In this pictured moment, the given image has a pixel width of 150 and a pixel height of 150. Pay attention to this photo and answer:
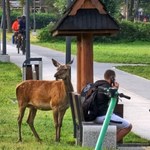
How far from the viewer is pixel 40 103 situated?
12742 millimetres

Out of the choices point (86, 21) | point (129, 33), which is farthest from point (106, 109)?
point (129, 33)

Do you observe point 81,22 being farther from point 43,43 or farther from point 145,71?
point 43,43

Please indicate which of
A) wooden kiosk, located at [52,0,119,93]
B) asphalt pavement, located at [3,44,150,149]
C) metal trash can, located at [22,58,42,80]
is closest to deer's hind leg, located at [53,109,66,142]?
wooden kiosk, located at [52,0,119,93]

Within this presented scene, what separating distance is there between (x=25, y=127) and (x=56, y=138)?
7.22 feet

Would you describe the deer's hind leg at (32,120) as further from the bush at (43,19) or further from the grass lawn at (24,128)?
the bush at (43,19)

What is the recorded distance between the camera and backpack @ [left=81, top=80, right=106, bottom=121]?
11.6 m

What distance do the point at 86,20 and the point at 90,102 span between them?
205 centimetres

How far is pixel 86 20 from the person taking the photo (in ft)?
43.5

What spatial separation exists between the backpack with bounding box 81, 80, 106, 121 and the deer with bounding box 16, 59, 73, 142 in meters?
0.53

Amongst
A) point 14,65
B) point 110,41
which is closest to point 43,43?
point 110,41

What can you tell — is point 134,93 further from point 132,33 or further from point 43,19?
point 43,19

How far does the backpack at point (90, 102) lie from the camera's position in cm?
1159

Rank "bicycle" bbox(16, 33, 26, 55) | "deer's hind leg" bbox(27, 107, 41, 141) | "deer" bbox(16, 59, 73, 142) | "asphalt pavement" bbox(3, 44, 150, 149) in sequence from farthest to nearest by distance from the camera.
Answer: "bicycle" bbox(16, 33, 26, 55), "asphalt pavement" bbox(3, 44, 150, 149), "deer's hind leg" bbox(27, 107, 41, 141), "deer" bbox(16, 59, 73, 142)

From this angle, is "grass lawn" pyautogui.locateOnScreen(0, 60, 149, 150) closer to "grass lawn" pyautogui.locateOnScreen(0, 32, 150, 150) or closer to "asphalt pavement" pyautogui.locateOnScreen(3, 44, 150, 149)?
"grass lawn" pyautogui.locateOnScreen(0, 32, 150, 150)
